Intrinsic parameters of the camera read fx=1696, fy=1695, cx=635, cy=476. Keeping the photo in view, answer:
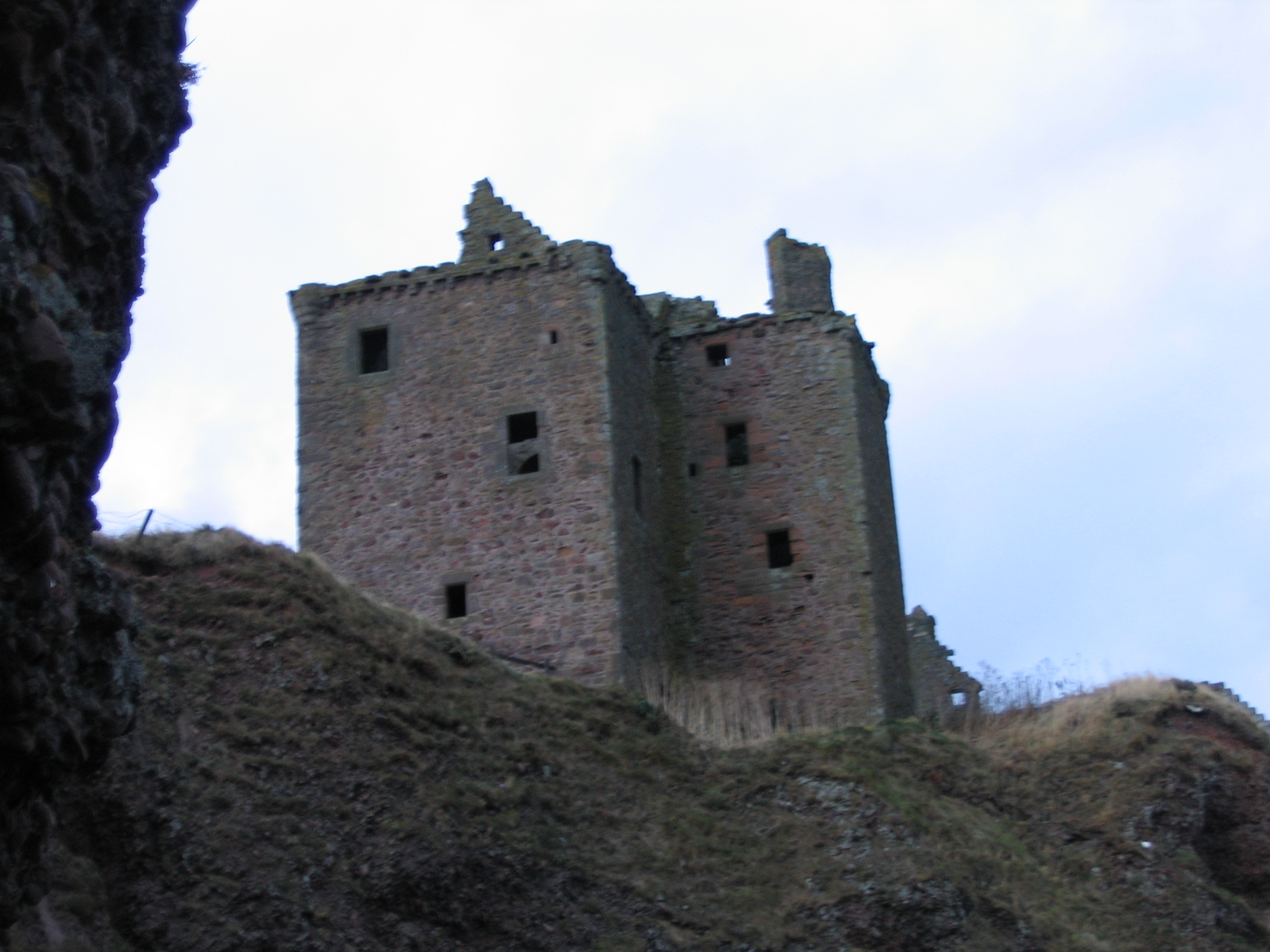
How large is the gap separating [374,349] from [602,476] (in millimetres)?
4995

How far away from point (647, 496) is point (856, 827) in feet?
27.5

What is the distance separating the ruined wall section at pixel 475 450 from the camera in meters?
25.4

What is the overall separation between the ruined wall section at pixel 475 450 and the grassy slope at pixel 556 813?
2484 mm

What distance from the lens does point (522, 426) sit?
88.1 ft

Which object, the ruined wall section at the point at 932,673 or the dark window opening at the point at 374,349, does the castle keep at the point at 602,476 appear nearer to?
the dark window opening at the point at 374,349

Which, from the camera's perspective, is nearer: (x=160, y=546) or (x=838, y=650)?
(x=160, y=546)

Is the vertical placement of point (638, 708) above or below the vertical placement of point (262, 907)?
above

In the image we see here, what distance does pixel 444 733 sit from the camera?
20.0m

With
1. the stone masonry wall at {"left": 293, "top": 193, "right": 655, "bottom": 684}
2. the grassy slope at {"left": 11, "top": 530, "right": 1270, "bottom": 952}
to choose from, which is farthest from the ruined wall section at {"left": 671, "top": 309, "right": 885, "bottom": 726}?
the grassy slope at {"left": 11, "top": 530, "right": 1270, "bottom": 952}

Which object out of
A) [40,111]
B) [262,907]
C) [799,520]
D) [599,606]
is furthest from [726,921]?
[40,111]

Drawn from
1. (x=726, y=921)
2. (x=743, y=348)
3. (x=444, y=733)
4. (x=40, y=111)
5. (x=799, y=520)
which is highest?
(x=743, y=348)

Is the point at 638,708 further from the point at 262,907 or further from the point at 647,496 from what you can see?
the point at 262,907

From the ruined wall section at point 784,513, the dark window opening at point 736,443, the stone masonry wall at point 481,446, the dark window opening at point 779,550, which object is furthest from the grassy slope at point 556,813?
the dark window opening at point 736,443

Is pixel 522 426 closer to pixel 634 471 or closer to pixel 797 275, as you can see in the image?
pixel 634 471
